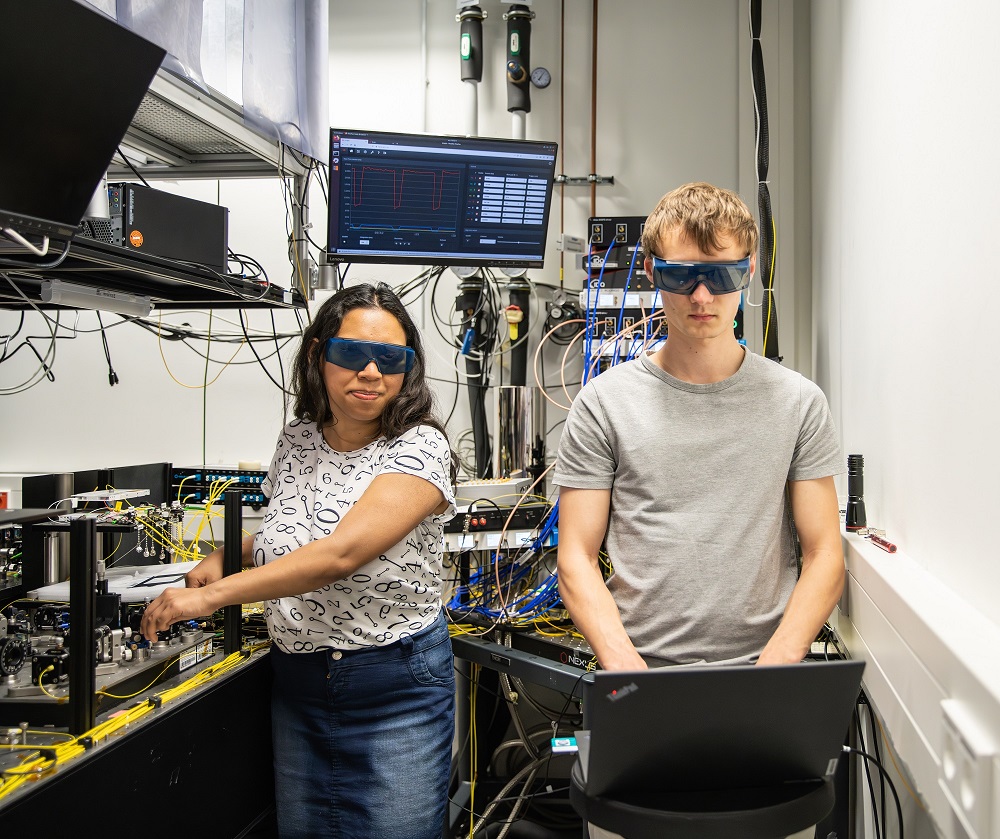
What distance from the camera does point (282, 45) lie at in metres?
2.25

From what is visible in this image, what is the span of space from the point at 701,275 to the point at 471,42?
2.43m

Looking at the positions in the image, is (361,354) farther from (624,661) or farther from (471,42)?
(471,42)

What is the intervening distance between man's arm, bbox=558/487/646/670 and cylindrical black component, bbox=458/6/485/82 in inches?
96.4

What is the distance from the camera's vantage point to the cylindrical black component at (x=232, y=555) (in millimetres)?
1756

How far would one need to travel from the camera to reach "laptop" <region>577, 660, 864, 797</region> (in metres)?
0.96

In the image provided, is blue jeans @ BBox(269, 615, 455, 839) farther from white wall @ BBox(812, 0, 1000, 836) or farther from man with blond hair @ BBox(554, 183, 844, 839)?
white wall @ BBox(812, 0, 1000, 836)

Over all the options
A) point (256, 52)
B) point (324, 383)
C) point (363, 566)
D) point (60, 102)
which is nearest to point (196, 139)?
point (256, 52)

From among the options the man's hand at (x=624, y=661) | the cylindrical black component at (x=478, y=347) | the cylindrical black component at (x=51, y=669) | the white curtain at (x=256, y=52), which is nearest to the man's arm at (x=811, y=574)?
the man's hand at (x=624, y=661)

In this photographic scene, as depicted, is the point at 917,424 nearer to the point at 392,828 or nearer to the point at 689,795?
the point at 689,795

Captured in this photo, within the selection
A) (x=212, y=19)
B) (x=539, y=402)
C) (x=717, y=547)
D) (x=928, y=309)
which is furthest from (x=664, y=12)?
(x=717, y=547)

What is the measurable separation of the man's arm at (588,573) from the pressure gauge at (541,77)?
2.52m

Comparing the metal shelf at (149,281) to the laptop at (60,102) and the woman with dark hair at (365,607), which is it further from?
the woman with dark hair at (365,607)

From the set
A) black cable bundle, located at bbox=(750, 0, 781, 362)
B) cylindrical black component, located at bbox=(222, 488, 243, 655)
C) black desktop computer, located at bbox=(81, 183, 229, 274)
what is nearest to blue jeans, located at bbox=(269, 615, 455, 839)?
cylindrical black component, located at bbox=(222, 488, 243, 655)

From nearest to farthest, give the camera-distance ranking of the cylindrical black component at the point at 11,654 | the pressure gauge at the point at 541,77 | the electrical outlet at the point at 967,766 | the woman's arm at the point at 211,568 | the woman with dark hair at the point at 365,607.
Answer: the electrical outlet at the point at 967,766 → the cylindrical black component at the point at 11,654 → the woman with dark hair at the point at 365,607 → the woman's arm at the point at 211,568 → the pressure gauge at the point at 541,77
